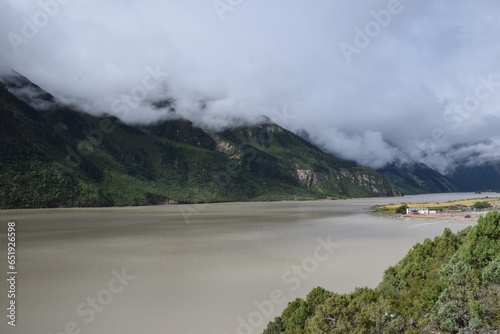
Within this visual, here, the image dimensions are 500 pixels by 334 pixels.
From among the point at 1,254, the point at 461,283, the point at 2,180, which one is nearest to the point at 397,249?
the point at 461,283

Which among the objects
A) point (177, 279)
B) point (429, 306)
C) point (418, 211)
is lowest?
point (418, 211)

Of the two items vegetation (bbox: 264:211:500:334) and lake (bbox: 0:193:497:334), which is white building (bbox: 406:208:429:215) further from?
vegetation (bbox: 264:211:500:334)

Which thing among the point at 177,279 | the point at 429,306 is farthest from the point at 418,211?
the point at 429,306

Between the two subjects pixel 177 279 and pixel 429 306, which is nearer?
pixel 429 306

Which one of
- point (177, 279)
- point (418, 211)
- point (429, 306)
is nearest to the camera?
point (429, 306)

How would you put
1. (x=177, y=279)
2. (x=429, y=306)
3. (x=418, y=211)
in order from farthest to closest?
(x=418, y=211), (x=177, y=279), (x=429, y=306)

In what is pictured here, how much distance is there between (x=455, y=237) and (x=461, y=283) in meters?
8.98

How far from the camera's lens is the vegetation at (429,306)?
35.4 ft

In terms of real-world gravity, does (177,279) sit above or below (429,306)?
below

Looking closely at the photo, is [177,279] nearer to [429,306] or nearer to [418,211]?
[429,306]

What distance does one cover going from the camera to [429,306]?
12.6 m

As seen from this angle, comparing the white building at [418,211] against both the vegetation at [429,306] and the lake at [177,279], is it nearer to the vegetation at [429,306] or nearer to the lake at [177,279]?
the lake at [177,279]

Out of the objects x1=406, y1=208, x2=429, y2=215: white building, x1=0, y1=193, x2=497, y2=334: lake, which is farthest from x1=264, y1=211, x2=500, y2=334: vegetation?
x1=406, y1=208, x2=429, y2=215: white building

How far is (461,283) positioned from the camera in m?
12.0
